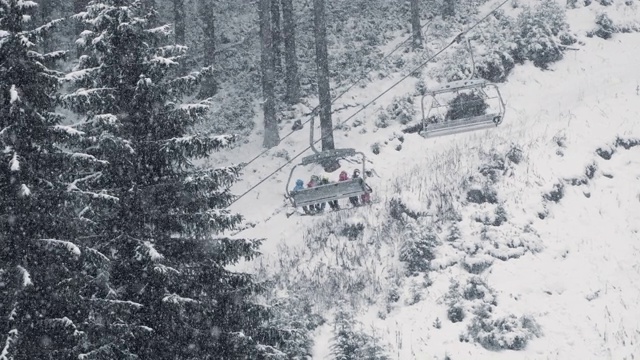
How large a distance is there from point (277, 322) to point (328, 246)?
168 inches

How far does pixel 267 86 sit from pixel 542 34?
10820mm

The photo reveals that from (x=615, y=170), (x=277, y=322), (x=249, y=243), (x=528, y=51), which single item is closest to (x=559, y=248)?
(x=615, y=170)

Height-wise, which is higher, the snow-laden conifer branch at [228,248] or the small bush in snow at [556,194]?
the small bush in snow at [556,194]

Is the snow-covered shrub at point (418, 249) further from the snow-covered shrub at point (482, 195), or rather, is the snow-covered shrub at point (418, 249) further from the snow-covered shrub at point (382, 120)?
the snow-covered shrub at point (382, 120)

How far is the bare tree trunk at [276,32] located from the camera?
87.4 feet

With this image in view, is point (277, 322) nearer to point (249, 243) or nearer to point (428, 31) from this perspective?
point (249, 243)

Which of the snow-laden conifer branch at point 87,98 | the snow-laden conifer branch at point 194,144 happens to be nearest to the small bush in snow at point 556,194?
the snow-laden conifer branch at point 194,144

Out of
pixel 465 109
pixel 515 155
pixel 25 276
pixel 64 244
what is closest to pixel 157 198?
pixel 64 244

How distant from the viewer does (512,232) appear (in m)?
15.4

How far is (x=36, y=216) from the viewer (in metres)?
8.84

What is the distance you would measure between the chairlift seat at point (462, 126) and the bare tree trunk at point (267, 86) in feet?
27.1

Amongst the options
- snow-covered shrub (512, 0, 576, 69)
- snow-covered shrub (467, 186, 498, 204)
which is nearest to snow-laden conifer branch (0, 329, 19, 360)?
snow-covered shrub (467, 186, 498, 204)

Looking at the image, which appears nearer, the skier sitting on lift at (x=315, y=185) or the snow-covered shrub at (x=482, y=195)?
the snow-covered shrub at (x=482, y=195)

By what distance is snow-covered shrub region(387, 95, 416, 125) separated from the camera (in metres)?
22.8
